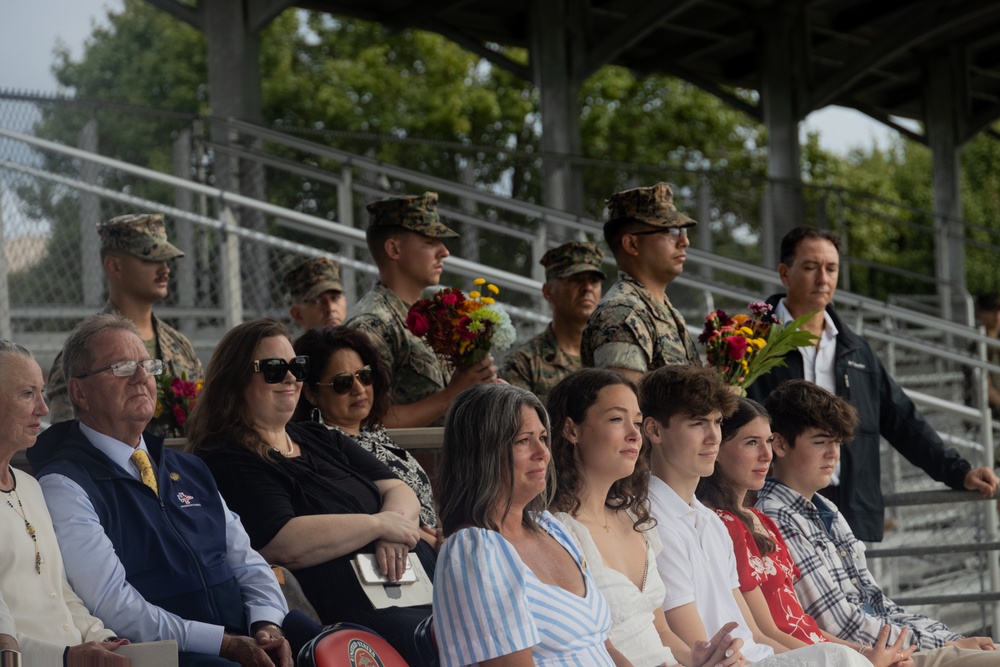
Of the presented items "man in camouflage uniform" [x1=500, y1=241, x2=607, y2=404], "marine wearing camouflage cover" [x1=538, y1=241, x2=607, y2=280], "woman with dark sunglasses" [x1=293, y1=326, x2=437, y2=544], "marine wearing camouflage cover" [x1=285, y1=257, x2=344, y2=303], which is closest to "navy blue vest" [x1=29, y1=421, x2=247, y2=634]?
"woman with dark sunglasses" [x1=293, y1=326, x2=437, y2=544]

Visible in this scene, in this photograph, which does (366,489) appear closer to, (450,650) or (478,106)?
(450,650)

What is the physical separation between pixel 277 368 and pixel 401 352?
4.08 feet

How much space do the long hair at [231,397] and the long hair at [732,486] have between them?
1.42m

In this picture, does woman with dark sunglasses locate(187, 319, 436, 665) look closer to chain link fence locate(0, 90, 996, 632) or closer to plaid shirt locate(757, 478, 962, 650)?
plaid shirt locate(757, 478, 962, 650)

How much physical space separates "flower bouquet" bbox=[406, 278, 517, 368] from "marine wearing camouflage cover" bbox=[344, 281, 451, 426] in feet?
0.75

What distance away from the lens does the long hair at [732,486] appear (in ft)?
13.8

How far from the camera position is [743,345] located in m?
4.75

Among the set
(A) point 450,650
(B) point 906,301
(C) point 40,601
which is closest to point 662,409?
(A) point 450,650

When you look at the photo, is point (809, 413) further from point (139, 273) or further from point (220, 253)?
point (220, 253)

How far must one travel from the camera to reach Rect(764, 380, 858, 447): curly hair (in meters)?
4.59

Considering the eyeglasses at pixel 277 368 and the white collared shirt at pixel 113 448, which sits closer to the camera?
the white collared shirt at pixel 113 448

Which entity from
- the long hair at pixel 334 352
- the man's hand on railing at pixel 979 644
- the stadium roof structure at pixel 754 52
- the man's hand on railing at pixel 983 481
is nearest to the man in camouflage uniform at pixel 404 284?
the long hair at pixel 334 352

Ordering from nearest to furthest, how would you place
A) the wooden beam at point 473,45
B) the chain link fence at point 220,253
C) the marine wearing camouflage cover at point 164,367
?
the marine wearing camouflage cover at point 164,367 < the chain link fence at point 220,253 < the wooden beam at point 473,45

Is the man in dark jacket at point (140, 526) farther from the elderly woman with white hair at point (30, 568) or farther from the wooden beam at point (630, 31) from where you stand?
the wooden beam at point (630, 31)
